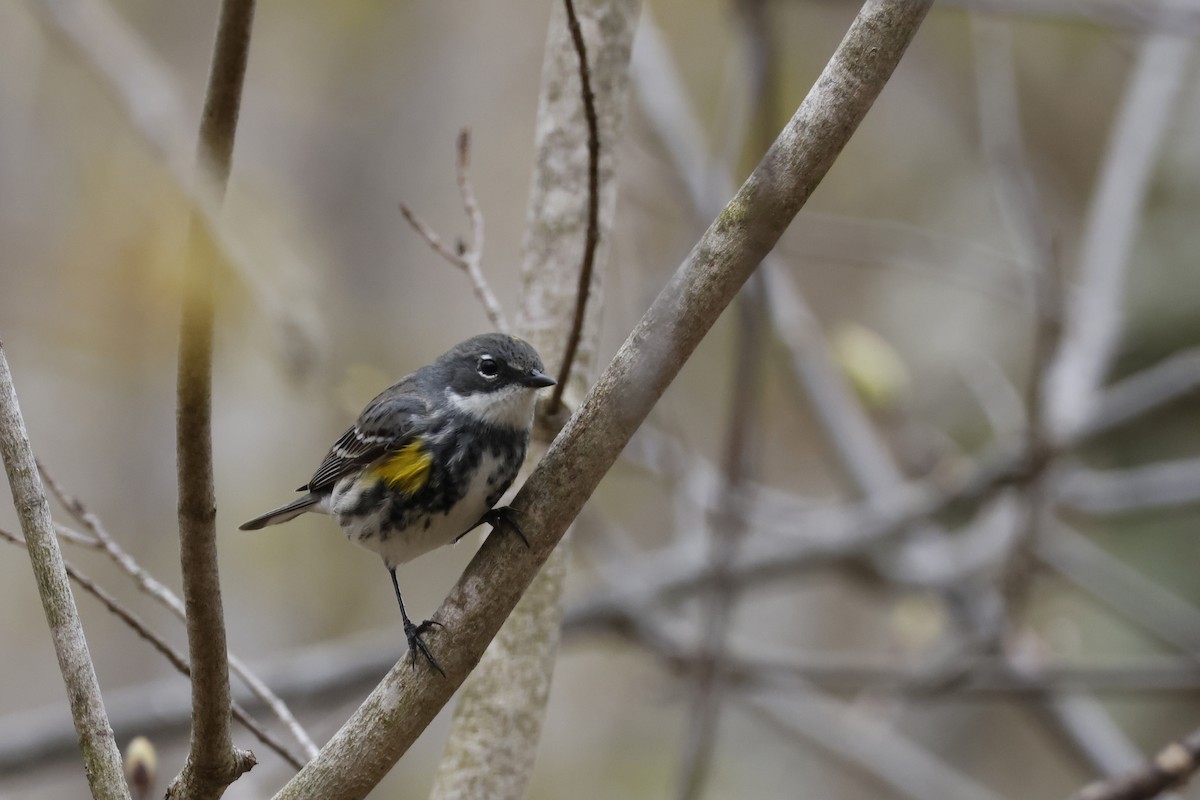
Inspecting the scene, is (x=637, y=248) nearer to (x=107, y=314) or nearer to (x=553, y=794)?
(x=107, y=314)

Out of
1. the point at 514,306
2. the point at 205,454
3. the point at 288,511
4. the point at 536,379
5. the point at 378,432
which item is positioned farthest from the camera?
the point at 514,306

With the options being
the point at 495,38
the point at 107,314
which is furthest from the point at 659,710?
the point at 495,38

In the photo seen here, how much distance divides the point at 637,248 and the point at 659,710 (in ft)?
16.0

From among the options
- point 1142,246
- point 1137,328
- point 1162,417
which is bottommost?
point 1162,417

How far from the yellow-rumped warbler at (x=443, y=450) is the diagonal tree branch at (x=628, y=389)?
0.48 metres

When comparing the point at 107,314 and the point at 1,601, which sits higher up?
the point at 107,314

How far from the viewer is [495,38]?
983 cm

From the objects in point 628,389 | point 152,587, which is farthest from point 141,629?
point 628,389

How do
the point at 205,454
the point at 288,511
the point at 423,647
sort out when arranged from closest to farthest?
the point at 205,454 < the point at 423,647 < the point at 288,511

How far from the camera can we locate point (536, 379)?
2.42 metres

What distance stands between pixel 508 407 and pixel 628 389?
2.66ft

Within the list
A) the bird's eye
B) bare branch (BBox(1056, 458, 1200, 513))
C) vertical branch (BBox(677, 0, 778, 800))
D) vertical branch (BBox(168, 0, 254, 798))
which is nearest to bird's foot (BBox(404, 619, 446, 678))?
vertical branch (BBox(168, 0, 254, 798))

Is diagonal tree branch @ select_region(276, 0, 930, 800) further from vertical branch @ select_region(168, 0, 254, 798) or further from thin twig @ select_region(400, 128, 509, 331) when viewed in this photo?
thin twig @ select_region(400, 128, 509, 331)

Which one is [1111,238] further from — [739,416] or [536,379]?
[739,416]
